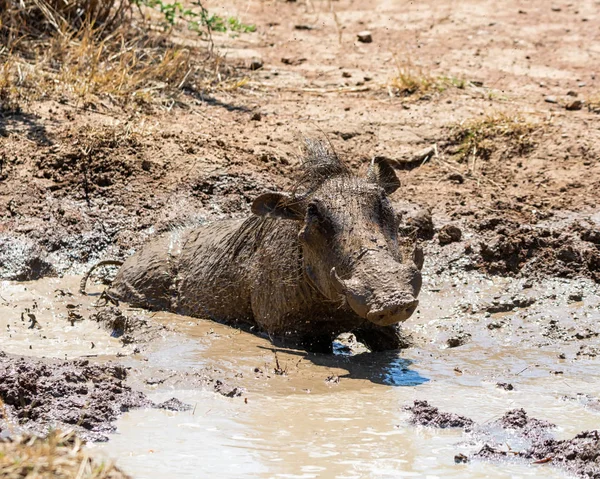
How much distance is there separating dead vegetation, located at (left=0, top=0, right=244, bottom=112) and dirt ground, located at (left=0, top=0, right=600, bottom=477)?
201mm

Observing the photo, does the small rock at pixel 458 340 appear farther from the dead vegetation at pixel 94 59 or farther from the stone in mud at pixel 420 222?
the dead vegetation at pixel 94 59

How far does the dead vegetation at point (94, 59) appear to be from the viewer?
10.9 meters

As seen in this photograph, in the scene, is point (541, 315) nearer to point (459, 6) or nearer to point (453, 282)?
point (453, 282)

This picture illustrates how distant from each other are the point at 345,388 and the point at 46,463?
116 inches

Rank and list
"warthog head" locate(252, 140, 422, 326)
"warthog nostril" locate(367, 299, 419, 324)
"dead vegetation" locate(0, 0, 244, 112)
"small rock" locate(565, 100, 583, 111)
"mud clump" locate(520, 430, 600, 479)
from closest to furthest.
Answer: "mud clump" locate(520, 430, 600, 479) < "warthog nostril" locate(367, 299, 419, 324) < "warthog head" locate(252, 140, 422, 326) < "dead vegetation" locate(0, 0, 244, 112) < "small rock" locate(565, 100, 583, 111)

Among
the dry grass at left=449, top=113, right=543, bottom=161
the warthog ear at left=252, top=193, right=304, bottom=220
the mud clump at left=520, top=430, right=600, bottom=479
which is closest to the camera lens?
the mud clump at left=520, top=430, right=600, bottom=479

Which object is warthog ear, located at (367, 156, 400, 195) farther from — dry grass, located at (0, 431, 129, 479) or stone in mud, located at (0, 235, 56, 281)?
dry grass, located at (0, 431, 129, 479)

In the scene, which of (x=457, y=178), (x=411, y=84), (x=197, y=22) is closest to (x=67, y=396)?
(x=457, y=178)

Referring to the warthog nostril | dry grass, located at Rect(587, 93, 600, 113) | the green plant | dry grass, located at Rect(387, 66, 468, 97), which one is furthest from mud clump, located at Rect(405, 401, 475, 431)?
the green plant

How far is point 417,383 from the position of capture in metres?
6.35

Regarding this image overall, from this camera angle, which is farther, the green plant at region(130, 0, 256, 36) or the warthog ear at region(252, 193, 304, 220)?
the green plant at region(130, 0, 256, 36)

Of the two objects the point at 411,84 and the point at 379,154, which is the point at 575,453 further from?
the point at 411,84

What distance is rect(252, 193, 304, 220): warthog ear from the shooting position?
7207 mm

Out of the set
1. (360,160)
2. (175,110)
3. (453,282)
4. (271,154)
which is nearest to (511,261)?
(453,282)
